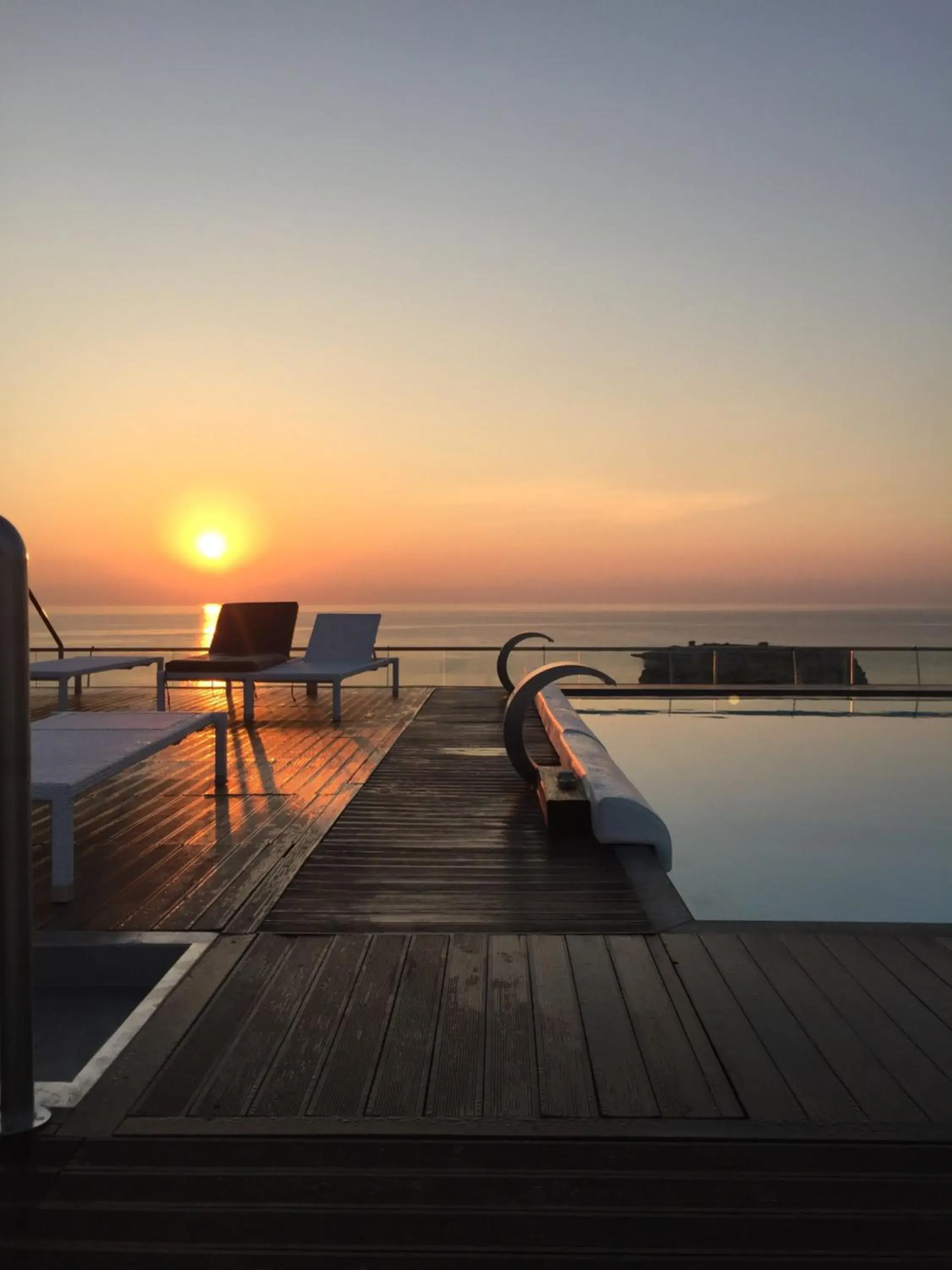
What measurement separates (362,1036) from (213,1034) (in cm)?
33

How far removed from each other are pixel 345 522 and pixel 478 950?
77.6ft

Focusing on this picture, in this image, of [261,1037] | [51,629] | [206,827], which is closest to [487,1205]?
[261,1037]

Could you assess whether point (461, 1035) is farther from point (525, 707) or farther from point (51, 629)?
point (51, 629)

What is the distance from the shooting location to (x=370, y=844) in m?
3.93

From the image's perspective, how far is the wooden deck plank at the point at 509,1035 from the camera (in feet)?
5.97

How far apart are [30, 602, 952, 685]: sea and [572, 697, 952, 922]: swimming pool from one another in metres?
1.75

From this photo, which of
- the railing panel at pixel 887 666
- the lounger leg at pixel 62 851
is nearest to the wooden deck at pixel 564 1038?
the lounger leg at pixel 62 851

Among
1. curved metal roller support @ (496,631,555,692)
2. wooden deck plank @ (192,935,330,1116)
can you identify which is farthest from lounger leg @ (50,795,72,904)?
curved metal roller support @ (496,631,555,692)

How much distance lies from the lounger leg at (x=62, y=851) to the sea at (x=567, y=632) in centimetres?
61

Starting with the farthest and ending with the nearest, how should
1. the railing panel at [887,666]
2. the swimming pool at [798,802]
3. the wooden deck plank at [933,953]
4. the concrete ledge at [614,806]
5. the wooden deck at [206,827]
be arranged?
1. the railing panel at [887,666]
2. the swimming pool at [798,802]
3. the concrete ledge at [614,806]
4. the wooden deck at [206,827]
5. the wooden deck plank at [933,953]

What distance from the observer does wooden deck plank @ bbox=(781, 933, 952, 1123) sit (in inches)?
72.8

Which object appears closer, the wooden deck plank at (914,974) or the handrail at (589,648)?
the wooden deck plank at (914,974)

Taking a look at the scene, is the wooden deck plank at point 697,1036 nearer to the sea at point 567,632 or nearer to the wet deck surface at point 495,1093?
the wet deck surface at point 495,1093

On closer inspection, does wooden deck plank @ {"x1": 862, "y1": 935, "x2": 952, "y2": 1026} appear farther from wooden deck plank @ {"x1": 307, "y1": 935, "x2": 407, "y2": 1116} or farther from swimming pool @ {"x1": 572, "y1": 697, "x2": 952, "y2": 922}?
wooden deck plank @ {"x1": 307, "y1": 935, "x2": 407, "y2": 1116}
